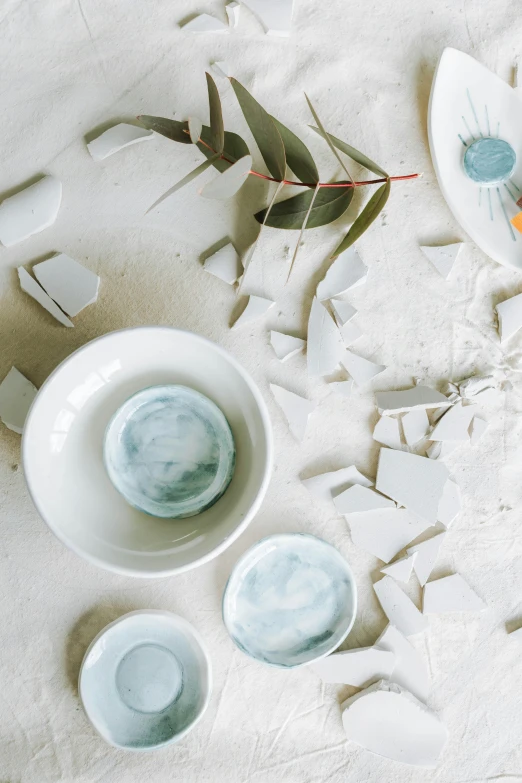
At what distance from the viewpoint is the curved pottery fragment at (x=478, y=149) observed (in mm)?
620

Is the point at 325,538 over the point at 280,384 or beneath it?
beneath

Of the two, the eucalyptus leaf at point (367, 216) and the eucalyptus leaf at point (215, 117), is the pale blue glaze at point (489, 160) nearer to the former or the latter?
the eucalyptus leaf at point (367, 216)

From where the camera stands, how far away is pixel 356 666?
66 centimetres

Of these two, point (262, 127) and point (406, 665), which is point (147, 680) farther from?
point (262, 127)

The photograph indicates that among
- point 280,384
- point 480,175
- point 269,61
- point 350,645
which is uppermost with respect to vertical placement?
point 269,61

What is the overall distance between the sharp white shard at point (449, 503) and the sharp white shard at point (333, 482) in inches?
3.2

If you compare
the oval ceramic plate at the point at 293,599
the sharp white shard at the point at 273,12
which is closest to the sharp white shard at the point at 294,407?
the oval ceramic plate at the point at 293,599

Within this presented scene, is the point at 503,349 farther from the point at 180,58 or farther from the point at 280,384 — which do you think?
the point at 180,58

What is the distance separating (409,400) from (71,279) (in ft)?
1.24

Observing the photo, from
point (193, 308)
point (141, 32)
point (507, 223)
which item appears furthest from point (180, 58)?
point (507, 223)

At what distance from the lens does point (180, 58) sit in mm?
632

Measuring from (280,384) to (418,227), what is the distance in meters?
0.22

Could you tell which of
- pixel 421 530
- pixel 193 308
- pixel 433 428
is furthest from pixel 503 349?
pixel 193 308

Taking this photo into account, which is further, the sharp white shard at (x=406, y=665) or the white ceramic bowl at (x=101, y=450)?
the sharp white shard at (x=406, y=665)
